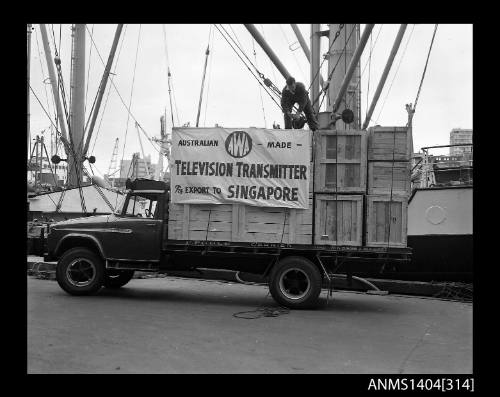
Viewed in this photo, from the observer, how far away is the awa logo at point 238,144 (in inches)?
372

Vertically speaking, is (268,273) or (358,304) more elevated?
(268,273)

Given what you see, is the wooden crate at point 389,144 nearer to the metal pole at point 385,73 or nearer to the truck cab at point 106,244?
the truck cab at point 106,244

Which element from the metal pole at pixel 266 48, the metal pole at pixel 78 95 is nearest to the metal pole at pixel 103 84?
the metal pole at pixel 78 95

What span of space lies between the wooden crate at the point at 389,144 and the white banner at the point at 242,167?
44.1 inches

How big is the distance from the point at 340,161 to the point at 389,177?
2.88 ft

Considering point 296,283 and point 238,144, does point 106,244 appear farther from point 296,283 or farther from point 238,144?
point 296,283

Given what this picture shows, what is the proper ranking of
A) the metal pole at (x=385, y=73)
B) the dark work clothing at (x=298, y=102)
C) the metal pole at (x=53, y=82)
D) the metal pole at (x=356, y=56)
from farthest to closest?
1. the metal pole at (x=53, y=82)
2. the metal pole at (x=385, y=73)
3. the metal pole at (x=356, y=56)
4. the dark work clothing at (x=298, y=102)

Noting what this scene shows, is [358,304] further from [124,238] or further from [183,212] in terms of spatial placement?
[124,238]

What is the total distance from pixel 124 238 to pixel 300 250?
3341 millimetres

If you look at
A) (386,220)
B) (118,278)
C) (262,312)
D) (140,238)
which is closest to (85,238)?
(140,238)

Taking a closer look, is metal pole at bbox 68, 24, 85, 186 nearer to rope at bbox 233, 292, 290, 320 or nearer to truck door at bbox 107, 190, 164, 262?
truck door at bbox 107, 190, 164, 262

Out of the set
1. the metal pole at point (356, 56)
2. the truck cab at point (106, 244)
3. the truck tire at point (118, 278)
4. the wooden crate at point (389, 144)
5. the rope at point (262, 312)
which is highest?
the metal pole at point (356, 56)
